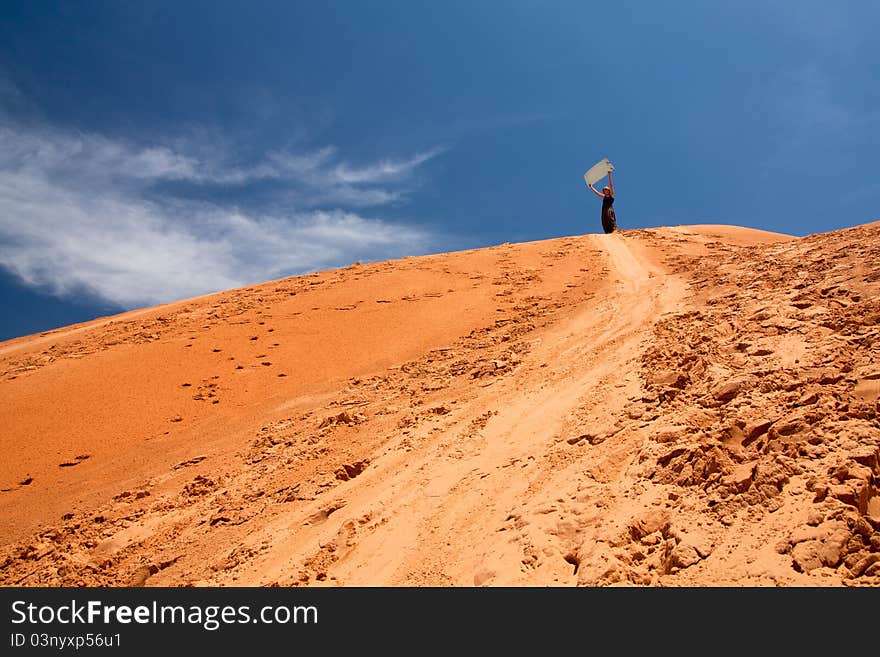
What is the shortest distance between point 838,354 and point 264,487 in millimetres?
5038

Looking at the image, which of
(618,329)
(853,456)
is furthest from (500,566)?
(618,329)

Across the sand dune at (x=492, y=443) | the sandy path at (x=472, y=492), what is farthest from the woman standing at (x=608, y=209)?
the sandy path at (x=472, y=492)

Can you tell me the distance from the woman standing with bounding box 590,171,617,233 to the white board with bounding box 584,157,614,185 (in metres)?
0.17

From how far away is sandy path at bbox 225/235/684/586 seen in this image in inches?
145

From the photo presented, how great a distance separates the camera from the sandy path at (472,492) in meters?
3.68

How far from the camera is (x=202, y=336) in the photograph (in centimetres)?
1071

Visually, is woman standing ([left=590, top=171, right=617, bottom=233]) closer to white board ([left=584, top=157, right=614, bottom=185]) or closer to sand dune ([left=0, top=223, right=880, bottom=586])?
white board ([left=584, top=157, right=614, bottom=185])

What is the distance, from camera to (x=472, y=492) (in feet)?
14.6

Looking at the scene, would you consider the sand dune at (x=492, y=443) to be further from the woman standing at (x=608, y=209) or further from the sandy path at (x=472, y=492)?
the woman standing at (x=608, y=209)

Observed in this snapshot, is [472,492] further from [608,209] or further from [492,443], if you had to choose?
[608,209]

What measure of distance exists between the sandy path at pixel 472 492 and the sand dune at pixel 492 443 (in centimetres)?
2

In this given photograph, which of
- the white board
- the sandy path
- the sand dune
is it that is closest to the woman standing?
the white board

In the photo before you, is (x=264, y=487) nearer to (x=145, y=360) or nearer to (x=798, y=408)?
(x=798, y=408)
